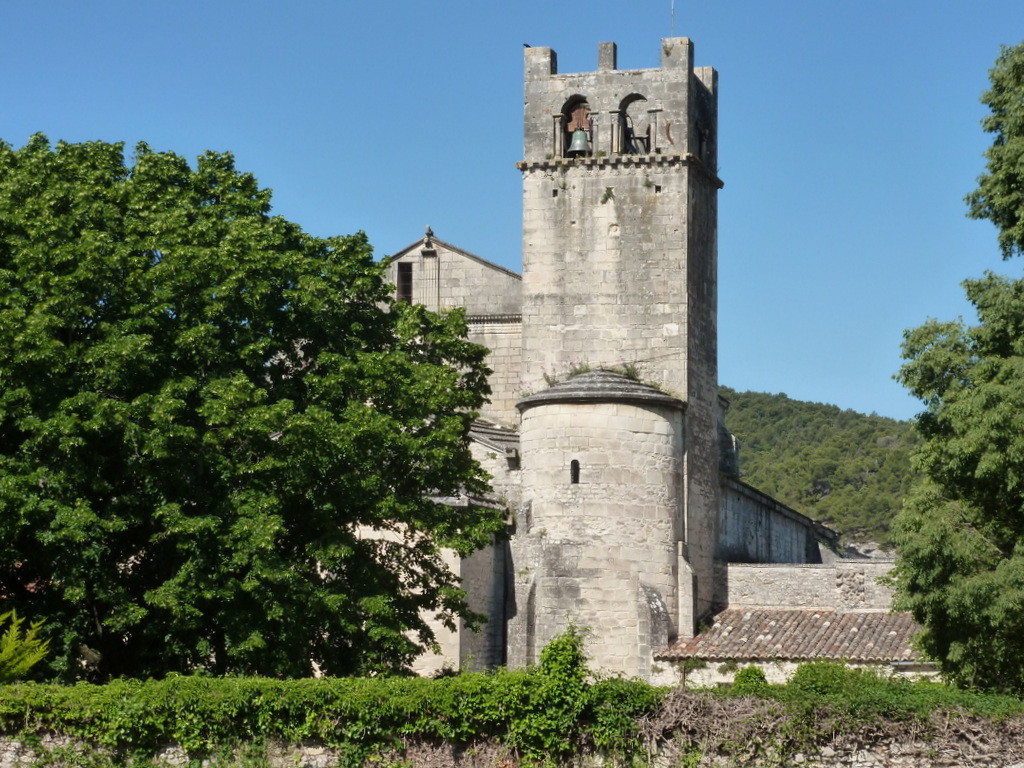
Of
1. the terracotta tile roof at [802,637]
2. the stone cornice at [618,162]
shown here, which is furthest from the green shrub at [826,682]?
the stone cornice at [618,162]

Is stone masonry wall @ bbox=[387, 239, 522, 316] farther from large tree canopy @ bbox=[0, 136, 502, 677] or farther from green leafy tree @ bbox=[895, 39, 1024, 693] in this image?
green leafy tree @ bbox=[895, 39, 1024, 693]

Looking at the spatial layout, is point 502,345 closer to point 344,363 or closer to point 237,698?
point 344,363

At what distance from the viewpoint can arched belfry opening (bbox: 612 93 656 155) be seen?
34312 mm

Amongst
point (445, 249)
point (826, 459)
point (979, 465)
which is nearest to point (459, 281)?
point (445, 249)

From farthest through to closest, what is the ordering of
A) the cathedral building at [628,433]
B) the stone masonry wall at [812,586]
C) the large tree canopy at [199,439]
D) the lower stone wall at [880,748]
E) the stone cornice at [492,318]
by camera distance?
1. the stone cornice at [492,318]
2. the stone masonry wall at [812,586]
3. the cathedral building at [628,433]
4. the large tree canopy at [199,439]
5. the lower stone wall at [880,748]

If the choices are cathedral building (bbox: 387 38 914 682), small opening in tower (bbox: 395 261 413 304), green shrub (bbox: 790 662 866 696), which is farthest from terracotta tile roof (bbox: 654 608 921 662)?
small opening in tower (bbox: 395 261 413 304)

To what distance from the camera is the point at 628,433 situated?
31969 mm

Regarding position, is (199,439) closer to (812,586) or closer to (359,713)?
(359,713)

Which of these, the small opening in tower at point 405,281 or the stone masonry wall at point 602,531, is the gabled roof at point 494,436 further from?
the small opening in tower at point 405,281

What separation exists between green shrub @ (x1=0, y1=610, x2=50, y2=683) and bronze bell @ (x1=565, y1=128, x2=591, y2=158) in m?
15.9

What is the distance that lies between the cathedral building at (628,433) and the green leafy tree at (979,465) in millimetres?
5698

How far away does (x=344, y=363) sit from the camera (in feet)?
85.7

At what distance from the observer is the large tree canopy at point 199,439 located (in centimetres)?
2412

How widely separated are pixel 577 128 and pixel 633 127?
119 centimetres
